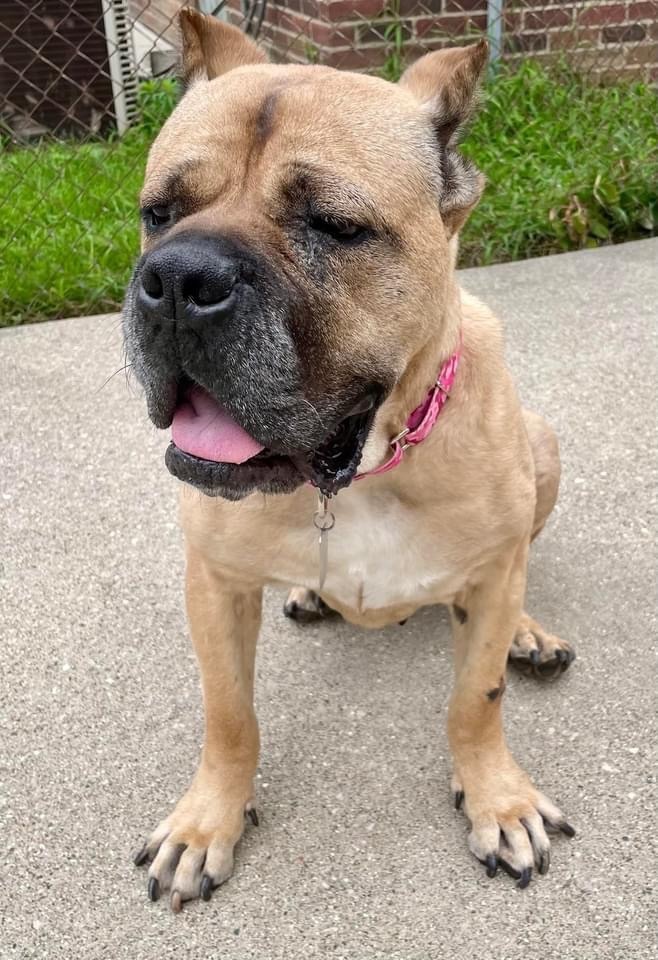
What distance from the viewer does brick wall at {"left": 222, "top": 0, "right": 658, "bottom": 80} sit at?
17.4ft

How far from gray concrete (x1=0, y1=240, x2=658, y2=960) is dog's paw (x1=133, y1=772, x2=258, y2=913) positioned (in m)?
0.04

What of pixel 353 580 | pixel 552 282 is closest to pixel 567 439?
pixel 552 282

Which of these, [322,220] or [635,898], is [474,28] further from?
[635,898]

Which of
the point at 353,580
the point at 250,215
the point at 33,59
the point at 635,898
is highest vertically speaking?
the point at 250,215

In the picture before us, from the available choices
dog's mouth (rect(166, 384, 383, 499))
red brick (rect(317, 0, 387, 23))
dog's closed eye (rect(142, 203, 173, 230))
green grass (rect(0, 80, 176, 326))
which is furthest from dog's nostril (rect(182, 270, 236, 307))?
red brick (rect(317, 0, 387, 23))

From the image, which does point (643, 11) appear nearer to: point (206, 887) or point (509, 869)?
point (509, 869)

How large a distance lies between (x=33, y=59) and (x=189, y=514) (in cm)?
471

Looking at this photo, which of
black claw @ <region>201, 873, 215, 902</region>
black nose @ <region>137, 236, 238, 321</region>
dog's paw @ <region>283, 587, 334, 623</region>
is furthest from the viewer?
dog's paw @ <region>283, 587, 334, 623</region>

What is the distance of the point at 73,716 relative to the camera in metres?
2.58

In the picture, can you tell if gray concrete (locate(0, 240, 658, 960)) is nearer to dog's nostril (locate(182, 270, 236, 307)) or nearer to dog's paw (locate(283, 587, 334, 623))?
dog's paw (locate(283, 587, 334, 623))

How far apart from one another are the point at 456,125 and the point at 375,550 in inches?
33.8

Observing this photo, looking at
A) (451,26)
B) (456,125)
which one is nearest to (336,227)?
(456,125)

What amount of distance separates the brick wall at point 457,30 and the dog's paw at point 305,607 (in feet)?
11.3

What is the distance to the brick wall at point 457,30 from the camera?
5297 millimetres
